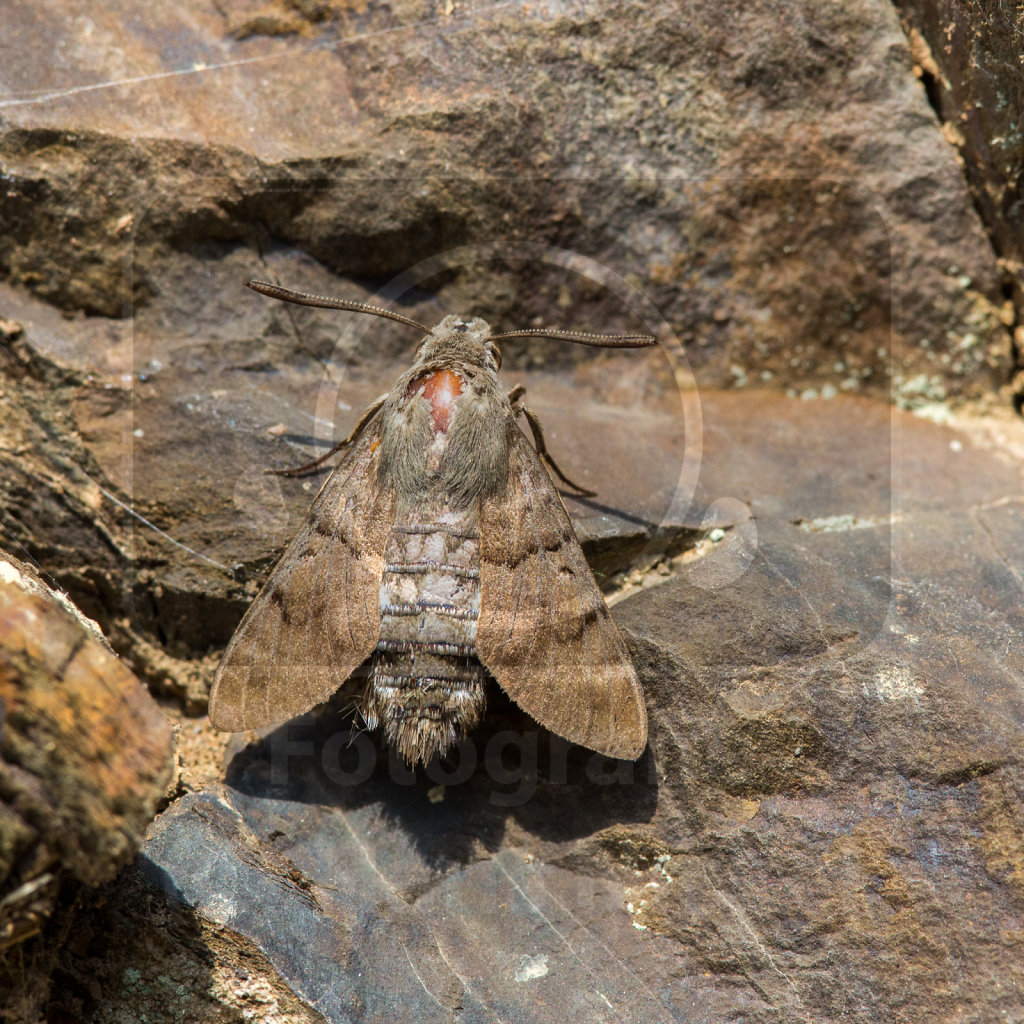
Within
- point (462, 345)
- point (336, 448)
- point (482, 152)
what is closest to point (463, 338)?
point (462, 345)

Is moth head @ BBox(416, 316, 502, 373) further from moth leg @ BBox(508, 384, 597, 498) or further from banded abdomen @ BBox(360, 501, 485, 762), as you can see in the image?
banded abdomen @ BBox(360, 501, 485, 762)

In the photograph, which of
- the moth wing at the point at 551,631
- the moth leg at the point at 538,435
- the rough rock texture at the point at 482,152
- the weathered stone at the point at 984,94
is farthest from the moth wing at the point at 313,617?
the weathered stone at the point at 984,94

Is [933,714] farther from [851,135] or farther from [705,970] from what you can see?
[851,135]

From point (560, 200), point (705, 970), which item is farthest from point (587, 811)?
point (560, 200)

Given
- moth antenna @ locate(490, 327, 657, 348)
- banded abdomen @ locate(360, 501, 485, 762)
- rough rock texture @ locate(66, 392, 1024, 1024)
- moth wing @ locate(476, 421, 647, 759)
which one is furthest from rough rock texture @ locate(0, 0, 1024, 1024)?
moth antenna @ locate(490, 327, 657, 348)

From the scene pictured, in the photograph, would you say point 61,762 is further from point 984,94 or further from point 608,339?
point 984,94
